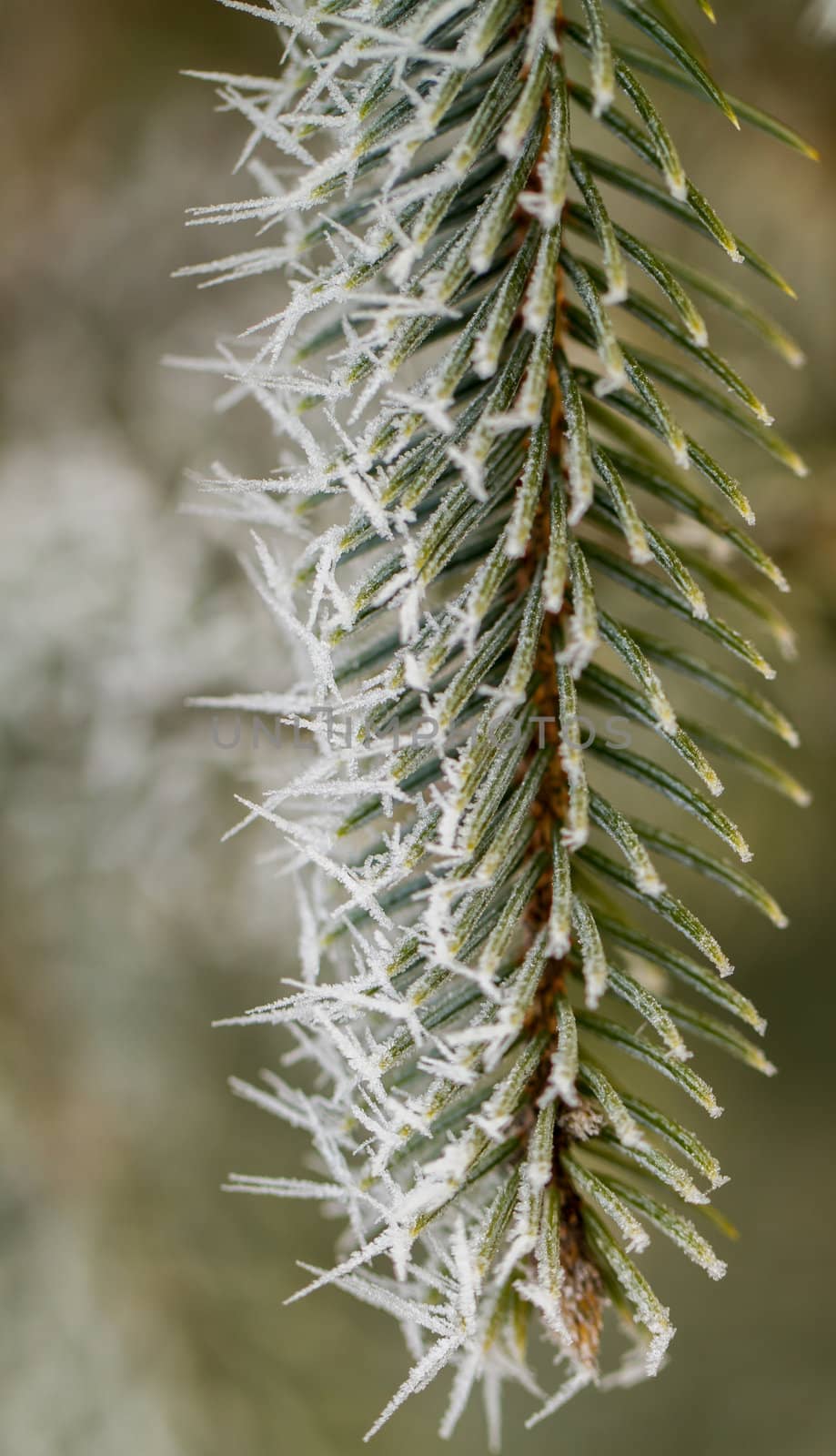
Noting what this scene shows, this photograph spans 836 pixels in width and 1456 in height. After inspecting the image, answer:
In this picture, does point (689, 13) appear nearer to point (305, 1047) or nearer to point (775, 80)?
point (775, 80)

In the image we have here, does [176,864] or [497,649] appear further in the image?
[176,864]

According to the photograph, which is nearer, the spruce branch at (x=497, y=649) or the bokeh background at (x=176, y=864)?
the spruce branch at (x=497, y=649)

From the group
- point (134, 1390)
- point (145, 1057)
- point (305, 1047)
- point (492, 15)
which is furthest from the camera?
point (145, 1057)

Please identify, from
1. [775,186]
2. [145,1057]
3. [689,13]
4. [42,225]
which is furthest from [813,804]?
[42,225]

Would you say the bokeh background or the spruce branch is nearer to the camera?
the spruce branch

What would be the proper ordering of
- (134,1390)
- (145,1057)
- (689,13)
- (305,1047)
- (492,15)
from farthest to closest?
(145,1057)
(134,1390)
(689,13)
(305,1047)
(492,15)
